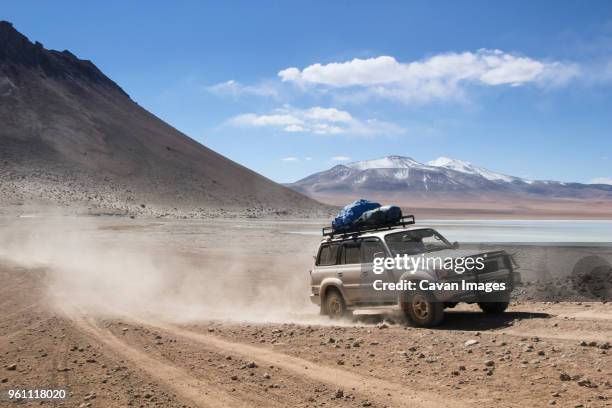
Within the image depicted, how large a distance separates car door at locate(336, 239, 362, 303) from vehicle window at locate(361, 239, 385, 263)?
0.12m

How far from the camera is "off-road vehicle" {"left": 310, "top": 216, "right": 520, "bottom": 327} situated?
9398mm

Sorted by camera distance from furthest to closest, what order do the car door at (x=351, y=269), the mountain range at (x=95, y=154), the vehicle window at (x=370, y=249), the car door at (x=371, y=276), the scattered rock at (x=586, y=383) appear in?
the mountain range at (x=95, y=154) < the car door at (x=351, y=269) < the vehicle window at (x=370, y=249) < the car door at (x=371, y=276) < the scattered rock at (x=586, y=383)

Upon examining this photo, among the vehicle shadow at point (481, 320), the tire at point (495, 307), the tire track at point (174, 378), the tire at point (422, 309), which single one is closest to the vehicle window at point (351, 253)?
the tire at point (422, 309)

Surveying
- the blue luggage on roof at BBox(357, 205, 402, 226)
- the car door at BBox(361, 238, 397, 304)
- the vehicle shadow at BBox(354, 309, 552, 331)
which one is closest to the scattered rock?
the vehicle shadow at BBox(354, 309, 552, 331)

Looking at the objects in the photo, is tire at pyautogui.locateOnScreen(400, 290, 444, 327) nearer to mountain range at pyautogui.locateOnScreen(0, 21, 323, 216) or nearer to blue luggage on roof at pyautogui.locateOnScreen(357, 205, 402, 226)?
blue luggage on roof at pyautogui.locateOnScreen(357, 205, 402, 226)

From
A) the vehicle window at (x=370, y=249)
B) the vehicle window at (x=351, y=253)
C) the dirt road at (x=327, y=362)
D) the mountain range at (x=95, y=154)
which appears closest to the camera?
the dirt road at (x=327, y=362)

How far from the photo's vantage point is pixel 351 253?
36.9ft

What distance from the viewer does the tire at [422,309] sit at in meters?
9.38

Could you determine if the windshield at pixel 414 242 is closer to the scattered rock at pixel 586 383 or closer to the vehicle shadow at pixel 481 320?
the vehicle shadow at pixel 481 320

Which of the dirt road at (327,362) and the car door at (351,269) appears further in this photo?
the car door at (351,269)

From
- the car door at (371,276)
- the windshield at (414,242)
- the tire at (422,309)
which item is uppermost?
the windshield at (414,242)

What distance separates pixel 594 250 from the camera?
2164 cm

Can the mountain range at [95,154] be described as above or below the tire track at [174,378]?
above

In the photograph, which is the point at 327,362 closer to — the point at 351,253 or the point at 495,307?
the point at 351,253
